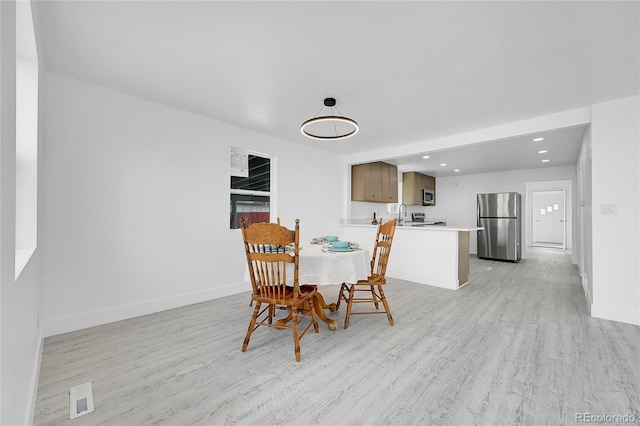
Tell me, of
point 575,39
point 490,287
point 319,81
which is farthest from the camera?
point 490,287

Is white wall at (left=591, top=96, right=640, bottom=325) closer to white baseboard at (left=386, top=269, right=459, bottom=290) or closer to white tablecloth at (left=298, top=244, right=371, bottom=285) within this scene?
white baseboard at (left=386, top=269, right=459, bottom=290)

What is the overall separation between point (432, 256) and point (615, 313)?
79.4 inches

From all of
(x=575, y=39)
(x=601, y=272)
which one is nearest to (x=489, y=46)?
(x=575, y=39)

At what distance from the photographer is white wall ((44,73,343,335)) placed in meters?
2.49

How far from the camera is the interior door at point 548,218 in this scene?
996 cm

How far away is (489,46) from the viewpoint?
2008mm

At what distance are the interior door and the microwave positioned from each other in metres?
4.65

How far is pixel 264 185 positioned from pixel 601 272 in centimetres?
424

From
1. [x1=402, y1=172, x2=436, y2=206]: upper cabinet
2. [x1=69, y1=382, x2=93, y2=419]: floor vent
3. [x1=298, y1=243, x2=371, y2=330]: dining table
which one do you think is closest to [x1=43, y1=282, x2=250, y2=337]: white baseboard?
[x1=69, y1=382, x2=93, y2=419]: floor vent

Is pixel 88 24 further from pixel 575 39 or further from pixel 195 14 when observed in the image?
pixel 575 39

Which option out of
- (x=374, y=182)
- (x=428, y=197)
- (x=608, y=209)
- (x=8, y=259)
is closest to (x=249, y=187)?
(x=374, y=182)

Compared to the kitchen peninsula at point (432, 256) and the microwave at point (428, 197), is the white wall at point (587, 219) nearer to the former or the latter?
the kitchen peninsula at point (432, 256)

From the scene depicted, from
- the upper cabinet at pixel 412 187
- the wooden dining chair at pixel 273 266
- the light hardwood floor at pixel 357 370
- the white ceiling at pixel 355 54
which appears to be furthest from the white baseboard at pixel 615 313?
the upper cabinet at pixel 412 187

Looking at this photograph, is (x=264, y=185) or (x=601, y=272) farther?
(x=264, y=185)
